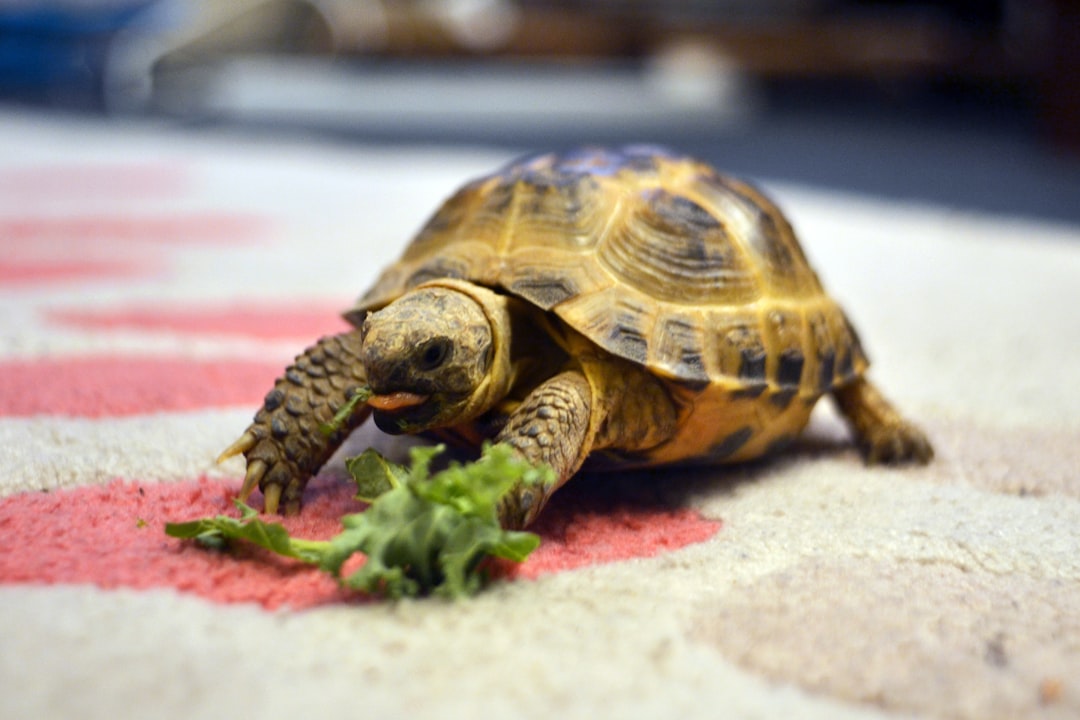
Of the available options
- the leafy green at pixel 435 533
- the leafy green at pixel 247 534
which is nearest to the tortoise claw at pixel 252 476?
the leafy green at pixel 247 534

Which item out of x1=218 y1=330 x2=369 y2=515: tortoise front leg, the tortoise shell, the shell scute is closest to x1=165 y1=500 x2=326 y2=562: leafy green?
x1=218 y1=330 x2=369 y2=515: tortoise front leg

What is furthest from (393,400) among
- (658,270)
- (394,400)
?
(658,270)

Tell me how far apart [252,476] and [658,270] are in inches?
22.7

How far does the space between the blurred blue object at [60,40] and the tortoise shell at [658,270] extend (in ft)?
19.0

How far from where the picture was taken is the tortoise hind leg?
1587mm

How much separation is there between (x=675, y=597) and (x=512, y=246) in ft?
1.75

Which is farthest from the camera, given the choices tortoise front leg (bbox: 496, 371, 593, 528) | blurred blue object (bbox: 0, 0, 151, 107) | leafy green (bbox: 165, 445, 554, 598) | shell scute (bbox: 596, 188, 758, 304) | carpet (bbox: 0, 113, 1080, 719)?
blurred blue object (bbox: 0, 0, 151, 107)

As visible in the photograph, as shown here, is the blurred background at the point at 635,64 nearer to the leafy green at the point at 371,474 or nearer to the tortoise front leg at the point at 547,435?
the tortoise front leg at the point at 547,435

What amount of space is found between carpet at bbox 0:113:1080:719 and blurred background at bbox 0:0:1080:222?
332 centimetres

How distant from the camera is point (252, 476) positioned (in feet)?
4.05

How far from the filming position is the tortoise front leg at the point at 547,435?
1117mm

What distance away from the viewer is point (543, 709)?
85 cm

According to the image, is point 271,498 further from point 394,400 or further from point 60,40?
point 60,40

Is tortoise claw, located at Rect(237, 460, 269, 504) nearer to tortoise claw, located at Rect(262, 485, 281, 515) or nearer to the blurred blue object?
tortoise claw, located at Rect(262, 485, 281, 515)
